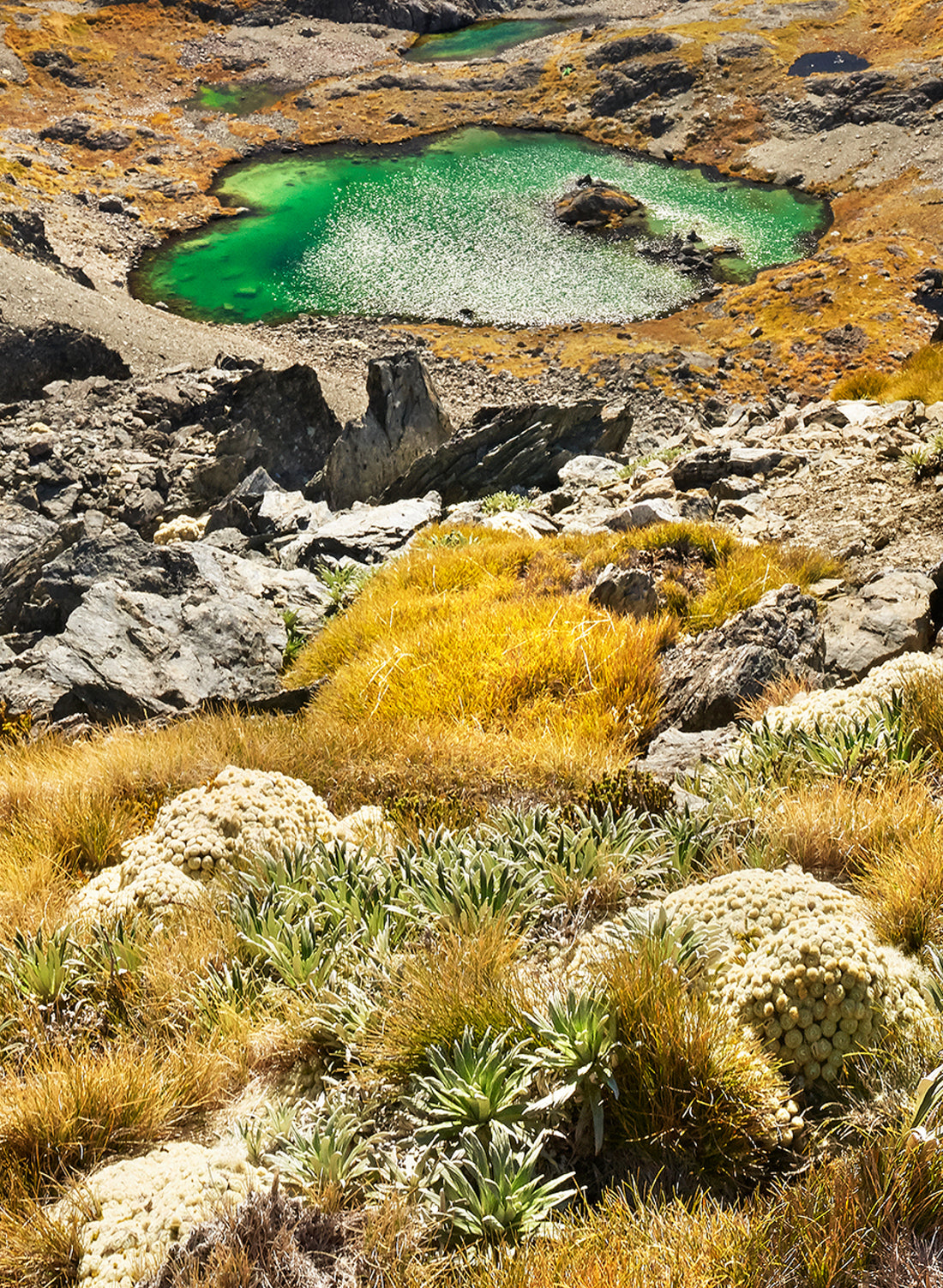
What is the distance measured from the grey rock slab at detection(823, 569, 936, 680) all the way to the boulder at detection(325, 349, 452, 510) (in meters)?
16.3

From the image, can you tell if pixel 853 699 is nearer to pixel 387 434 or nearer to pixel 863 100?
pixel 387 434

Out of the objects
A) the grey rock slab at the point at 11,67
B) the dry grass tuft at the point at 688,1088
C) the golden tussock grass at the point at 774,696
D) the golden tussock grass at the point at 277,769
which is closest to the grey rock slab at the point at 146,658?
the golden tussock grass at the point at 277,769

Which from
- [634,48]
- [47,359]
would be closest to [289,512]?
[47,359]

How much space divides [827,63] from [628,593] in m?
81.2

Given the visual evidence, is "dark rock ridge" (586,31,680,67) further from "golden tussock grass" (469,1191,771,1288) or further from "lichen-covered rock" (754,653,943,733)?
"golden tussock grass" (469,1191,771,1288)

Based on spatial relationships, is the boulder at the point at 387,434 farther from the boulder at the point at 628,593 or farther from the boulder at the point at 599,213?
the boulder at the point at 599,213

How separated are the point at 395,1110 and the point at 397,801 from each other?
8.14 feet

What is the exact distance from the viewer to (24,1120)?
3143 millimetres

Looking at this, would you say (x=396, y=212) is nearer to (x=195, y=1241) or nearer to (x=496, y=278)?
(x=496, y=278)

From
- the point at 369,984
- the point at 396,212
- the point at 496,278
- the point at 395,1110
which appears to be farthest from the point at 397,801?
the point at 396,212

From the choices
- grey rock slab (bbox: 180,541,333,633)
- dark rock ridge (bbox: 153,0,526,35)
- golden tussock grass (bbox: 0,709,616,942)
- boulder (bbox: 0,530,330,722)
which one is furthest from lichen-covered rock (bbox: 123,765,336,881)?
dark rock ridge (bbox: 153,0,526,35)

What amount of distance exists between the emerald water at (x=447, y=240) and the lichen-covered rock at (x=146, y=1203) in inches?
1799

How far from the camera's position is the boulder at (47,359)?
30531 mm

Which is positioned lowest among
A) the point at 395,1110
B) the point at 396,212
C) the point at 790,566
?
the point at 790,566
